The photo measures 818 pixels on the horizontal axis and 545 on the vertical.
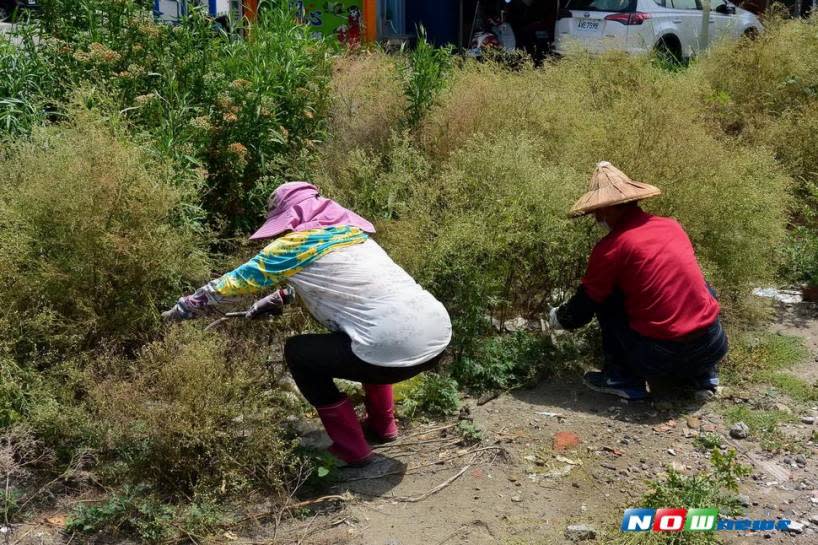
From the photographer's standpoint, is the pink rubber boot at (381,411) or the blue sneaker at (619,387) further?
the blue sneaker at (619,387)

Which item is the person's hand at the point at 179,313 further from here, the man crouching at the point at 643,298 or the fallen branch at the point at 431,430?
the man crouching at the point at 643,298

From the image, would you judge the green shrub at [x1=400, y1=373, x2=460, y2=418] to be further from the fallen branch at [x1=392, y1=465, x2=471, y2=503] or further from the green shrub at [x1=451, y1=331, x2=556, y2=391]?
the fallen branch at [x1=392, y1=465, x2=471, y2=503]

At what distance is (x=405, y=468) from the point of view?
3.93 m

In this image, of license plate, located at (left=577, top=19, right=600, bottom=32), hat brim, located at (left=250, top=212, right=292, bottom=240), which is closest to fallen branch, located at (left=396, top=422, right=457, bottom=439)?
hat brim, located at (left=250, top=212, right=292, bottom=240)

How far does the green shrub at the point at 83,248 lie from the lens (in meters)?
3.95

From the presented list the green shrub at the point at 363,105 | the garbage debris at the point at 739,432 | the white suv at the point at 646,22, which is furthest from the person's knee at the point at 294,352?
the white suv at the point at 646,22

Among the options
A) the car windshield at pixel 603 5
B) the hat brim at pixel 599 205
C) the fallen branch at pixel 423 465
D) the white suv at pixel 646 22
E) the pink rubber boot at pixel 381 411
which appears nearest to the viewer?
the fallen branch at pixel 423 465

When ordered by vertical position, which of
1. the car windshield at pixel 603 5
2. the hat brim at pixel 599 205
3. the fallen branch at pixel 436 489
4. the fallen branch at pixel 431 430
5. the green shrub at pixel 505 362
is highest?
the car windshield at pixel 603 5

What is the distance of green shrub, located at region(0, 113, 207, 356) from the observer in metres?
3.95

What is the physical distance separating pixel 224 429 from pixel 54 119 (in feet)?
9.72

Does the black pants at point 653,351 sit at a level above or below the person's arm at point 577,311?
below

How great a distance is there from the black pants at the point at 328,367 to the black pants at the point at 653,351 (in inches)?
47.4

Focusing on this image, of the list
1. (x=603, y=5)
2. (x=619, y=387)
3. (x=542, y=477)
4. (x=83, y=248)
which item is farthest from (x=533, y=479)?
(x=603, y=5)

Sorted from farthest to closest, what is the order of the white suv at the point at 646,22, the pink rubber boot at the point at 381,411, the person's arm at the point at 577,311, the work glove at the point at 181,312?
the white suv at the point at 646,22 → the person's arm at the point at 577,311 → the pink rubber boot at the point at 381,411 → the work glove at the point at 181,312
